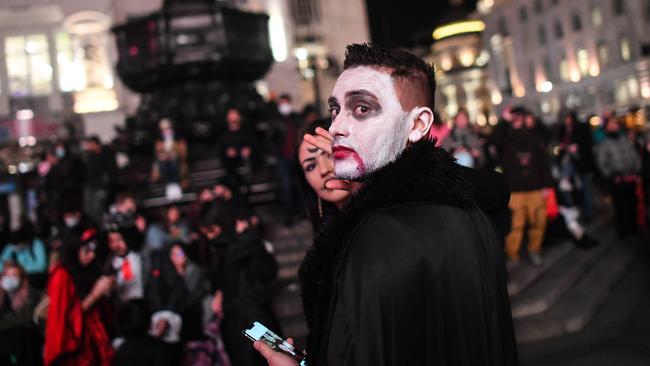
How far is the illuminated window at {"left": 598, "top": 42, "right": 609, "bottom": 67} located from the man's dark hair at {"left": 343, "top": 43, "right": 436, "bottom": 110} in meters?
55.4

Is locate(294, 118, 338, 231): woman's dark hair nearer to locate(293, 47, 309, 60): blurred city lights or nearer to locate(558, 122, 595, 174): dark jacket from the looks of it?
locate(558, 122, 595, 174): dark jacket

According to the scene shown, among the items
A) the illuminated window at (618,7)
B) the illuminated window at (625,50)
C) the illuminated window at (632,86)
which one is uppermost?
the illuminated window at (618,7)

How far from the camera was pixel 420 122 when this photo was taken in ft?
6.10

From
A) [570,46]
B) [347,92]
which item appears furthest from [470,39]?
[347,92]

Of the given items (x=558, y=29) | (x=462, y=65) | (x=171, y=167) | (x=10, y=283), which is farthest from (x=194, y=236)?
(x=558, y=29)

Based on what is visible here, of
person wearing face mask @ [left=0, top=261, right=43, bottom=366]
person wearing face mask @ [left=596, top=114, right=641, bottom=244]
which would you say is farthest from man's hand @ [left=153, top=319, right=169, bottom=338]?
person wearing face mask @ [left=596, top=114, right=641, bottom=244]

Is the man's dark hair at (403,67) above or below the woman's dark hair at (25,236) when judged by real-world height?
above

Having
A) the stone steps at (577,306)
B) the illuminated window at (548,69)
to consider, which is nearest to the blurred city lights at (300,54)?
the stone steps at (577,306)

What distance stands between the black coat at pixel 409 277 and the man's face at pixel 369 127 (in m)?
0.04

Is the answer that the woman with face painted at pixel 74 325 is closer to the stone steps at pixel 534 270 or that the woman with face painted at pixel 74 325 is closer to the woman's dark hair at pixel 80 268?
the woman's dark hair at pixel 80 268

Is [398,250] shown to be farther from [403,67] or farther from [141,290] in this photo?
[141,290]

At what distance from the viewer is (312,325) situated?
175cm

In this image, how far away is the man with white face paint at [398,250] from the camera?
1.56 meters

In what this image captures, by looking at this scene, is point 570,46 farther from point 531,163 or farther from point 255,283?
point 255,283
